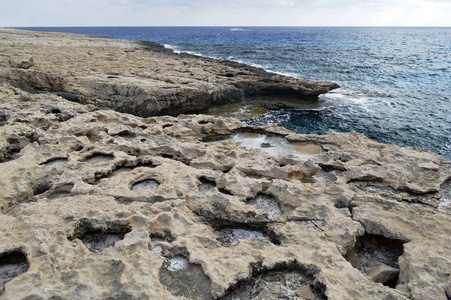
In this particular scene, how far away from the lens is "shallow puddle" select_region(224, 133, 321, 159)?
29.3 ft

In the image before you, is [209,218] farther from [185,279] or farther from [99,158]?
[99,158]

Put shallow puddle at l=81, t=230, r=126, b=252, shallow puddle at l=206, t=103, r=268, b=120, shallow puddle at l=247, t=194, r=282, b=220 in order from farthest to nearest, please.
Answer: shallow puddle at l=206, t=103, r=268, b=120, shallow puddle at l=247, t=194, r=282, b=220, shallow puddle at l=81, t=230, r=126, b=252

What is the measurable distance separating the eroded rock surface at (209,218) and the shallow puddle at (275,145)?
34 centimetres

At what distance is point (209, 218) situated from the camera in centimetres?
531

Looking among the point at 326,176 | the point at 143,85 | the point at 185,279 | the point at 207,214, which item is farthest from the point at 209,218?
the point at 143,85

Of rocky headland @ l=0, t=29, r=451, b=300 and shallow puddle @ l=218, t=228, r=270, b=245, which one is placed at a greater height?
rocky headland @ l=0, t=29, r=451, b=300

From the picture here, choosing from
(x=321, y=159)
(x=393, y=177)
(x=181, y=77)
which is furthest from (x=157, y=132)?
(x=181, y=77)

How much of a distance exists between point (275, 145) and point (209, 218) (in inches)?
195

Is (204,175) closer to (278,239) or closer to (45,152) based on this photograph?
(278,239)

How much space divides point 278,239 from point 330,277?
1.15m

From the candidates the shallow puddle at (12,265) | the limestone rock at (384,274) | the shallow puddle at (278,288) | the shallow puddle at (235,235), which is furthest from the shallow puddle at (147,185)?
the limestone rock at (384,274)

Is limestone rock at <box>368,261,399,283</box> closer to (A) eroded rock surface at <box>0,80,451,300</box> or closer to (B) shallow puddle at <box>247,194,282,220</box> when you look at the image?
(A) eroded rock surface at <box>0,80,451,300</box>

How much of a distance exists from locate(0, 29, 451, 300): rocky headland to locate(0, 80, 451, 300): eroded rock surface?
0.08 ft

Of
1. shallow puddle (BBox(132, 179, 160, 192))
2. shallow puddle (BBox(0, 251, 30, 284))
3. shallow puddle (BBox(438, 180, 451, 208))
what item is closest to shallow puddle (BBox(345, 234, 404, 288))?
shallow puddle (BBox(438, 180, 451, 208))
